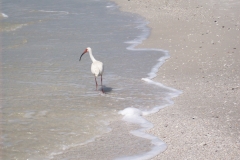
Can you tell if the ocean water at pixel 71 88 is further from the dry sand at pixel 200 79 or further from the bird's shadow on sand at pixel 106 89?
the dry sand at pixel 200 79

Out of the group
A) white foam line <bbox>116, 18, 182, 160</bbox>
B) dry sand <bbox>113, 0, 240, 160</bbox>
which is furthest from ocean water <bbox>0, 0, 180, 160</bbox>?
dry sand <bbox>113, 0, 240, 160</bbox>

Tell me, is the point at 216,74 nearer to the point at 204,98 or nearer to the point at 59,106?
the point at 204,98

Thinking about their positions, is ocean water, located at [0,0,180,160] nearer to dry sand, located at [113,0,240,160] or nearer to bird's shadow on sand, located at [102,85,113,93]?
bird's shadow on sand, located at [102,85,113,93]

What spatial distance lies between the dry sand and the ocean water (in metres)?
0.32

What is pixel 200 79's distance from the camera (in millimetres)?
11125

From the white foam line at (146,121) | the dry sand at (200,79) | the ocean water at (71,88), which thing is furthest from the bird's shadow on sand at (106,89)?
the dry sand at (200,79)

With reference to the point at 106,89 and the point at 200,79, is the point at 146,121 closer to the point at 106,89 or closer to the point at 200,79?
the point at 106,89

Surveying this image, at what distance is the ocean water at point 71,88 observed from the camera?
25.3ft

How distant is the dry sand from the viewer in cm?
710

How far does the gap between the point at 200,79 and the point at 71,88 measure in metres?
2.76

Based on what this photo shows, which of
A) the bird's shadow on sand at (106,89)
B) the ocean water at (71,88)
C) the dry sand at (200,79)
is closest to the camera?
the dry sand at (200,79)

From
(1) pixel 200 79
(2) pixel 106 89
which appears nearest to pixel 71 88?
(2) pixel 106 89

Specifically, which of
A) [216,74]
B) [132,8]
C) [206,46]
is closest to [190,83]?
[216,74]

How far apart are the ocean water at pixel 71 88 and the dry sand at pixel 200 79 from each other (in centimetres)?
32
